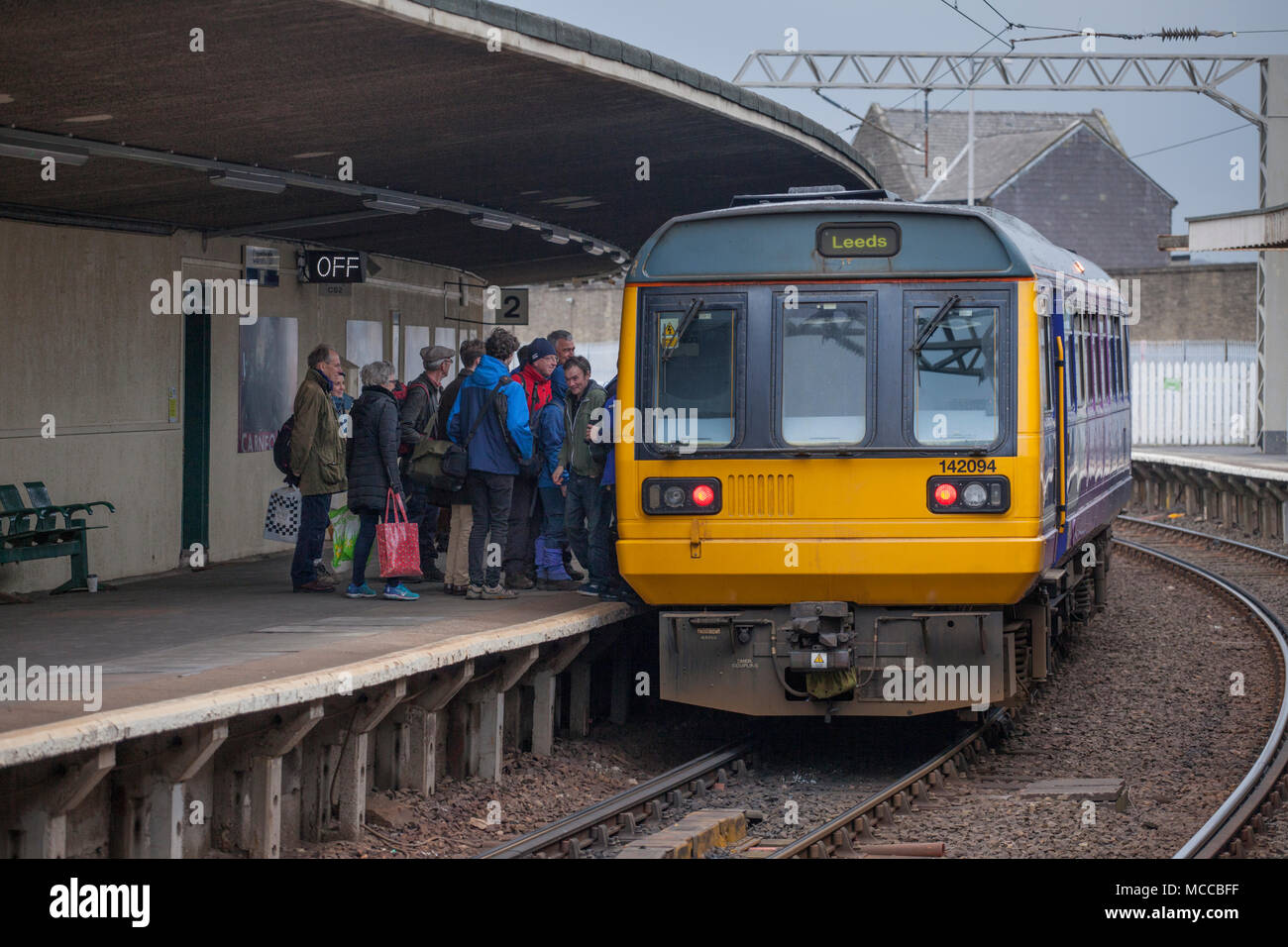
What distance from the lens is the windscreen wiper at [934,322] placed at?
934 cm

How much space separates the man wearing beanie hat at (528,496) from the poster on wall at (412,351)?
235 inches

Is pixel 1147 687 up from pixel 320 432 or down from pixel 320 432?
down

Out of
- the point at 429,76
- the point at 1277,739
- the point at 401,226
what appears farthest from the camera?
the point at 401,226

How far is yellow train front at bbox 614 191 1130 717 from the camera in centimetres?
926

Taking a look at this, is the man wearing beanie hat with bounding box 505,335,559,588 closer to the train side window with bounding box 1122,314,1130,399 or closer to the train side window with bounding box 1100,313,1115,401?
the train side window with bounding box 1100,313,1115,401

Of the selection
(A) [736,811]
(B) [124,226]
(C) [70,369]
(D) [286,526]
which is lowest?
(A) [736,811]

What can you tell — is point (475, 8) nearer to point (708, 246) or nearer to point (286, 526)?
point (708, 246)

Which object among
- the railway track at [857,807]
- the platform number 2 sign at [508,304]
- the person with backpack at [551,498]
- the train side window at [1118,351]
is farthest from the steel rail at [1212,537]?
the person with backpack at [551,498]

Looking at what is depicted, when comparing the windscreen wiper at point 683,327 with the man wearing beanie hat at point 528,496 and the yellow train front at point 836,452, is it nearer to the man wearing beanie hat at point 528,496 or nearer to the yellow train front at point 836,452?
the yellow train front at point 836,452

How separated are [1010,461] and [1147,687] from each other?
176 inches

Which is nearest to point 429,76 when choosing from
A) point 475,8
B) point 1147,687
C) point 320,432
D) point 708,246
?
point 475,8

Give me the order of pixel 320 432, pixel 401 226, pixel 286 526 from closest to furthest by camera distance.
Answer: pixel 320 432, pixel 286 526, pixel 401 226

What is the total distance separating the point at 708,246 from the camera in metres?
9.59

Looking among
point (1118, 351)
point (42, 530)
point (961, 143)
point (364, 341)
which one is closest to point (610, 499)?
point (42, 530)
